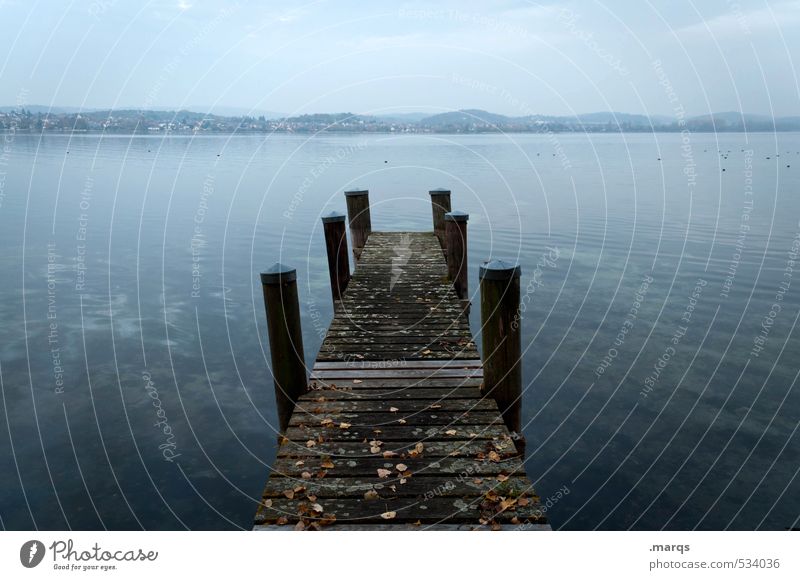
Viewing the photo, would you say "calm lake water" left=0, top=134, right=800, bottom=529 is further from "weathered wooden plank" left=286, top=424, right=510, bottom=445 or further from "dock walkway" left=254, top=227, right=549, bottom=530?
"weathered wooden plank" left=286, top=424, right=510, bottom=445

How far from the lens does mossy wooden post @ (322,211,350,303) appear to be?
38.5 ft

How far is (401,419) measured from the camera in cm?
642

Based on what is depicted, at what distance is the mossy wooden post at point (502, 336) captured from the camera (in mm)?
6441

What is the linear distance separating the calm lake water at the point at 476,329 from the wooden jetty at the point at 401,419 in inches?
120

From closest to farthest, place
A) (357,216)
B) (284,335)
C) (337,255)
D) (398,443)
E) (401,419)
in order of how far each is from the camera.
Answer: (398,443) → (401,419) → (284,335) → (337,255) → (357,216)

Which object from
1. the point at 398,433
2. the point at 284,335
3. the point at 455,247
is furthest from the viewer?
the point at 455,247

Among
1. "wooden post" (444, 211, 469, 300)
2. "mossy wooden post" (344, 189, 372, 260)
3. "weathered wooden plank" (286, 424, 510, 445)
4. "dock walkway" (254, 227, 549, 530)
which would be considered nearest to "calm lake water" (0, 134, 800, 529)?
"mossy wooden post" (344, 189, 372, 260)

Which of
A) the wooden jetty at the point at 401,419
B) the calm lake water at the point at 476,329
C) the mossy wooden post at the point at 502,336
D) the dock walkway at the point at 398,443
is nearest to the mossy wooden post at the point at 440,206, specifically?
the calm lake water at the point at 476,329

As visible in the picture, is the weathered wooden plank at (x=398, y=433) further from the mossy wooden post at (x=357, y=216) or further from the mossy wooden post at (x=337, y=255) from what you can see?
the mossy wooden post at (x=357, y=216)

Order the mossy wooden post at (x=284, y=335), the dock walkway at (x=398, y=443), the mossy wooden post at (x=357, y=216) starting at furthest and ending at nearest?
the mossy wooden post at (x=357, y=216)
the mossy wooden post at (x=284, y=335)
the dock walkway at (x=398, y=443)

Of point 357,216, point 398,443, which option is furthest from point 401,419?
point 357,216

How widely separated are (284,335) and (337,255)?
16.6 feet

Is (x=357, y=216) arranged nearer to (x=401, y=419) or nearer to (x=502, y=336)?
(x=502, y=336)
